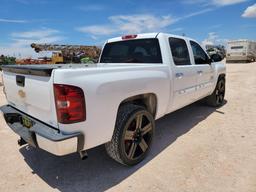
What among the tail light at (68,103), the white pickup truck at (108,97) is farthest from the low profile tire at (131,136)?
the tail light at (68,103)

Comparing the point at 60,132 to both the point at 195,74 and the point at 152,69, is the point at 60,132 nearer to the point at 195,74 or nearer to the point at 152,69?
the point at 152,69

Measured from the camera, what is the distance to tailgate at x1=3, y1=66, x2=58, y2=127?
245 centimetres

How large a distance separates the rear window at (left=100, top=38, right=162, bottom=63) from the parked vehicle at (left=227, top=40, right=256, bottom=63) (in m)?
25.5

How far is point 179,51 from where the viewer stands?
446 cm

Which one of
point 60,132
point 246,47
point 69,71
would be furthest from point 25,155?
point 246,47

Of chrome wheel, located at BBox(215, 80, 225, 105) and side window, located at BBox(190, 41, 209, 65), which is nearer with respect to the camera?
side window, located at BBox(190, 41, 209, 65)

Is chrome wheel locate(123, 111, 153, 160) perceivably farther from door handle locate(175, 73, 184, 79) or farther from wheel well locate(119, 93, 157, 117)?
door handle locate(175, 73, 184, 79)

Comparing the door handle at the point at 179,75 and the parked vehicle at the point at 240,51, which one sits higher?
the parked vehicle at the point at 240,51

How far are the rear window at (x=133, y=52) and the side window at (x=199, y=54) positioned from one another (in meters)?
1.45

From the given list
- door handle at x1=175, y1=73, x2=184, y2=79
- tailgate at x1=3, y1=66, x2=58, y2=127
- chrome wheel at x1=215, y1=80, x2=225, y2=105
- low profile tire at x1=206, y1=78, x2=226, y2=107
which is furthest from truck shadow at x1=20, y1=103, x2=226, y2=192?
chrome wheel at x1=215, y1=80, x2=225, y2=105

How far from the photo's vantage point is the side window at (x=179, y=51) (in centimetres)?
421

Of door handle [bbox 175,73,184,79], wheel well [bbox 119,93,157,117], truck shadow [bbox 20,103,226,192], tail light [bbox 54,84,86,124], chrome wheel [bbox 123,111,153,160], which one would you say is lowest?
truck shadow [bbox 20,103,226,192]

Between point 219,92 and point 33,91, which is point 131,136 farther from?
point 219,92

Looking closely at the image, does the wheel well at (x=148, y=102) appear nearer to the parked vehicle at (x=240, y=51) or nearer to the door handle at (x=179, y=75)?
the door handle at (x=179, y=75)
